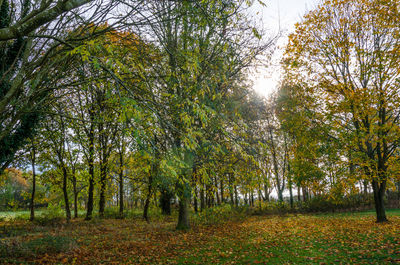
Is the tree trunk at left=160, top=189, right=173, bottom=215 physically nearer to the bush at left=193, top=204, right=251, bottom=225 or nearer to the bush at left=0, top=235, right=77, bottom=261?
the bush at left=193, top=204, right=251, bottom=225

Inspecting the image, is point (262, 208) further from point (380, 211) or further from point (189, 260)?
point (189, 260)

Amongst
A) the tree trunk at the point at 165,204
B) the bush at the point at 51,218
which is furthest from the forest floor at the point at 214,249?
the tree trunk at the point at 165,204

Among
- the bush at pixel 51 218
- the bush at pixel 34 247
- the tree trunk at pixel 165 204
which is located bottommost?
the tree trunk at pixel 165 204

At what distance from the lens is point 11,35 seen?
10.1ft

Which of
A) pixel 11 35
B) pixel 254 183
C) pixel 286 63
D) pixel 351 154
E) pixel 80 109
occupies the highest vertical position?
pixel 286 63

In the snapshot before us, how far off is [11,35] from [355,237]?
1157cm

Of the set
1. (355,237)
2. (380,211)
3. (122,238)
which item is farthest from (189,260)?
(380,211)

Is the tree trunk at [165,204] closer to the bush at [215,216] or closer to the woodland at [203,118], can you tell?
the bush at [215,216]

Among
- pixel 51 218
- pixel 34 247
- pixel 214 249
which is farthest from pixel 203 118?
pixel 51 218

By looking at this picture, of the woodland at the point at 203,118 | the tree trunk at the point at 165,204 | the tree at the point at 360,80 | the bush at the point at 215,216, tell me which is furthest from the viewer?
the tree trunk at the point at 165,204

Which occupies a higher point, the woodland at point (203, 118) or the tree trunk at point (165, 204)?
the woodland at point (203, 118)

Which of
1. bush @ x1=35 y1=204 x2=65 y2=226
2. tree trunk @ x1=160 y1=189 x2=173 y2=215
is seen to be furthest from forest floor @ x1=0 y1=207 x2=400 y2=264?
tree trunk @ x1=160 y1=189 x2=173 y2=215

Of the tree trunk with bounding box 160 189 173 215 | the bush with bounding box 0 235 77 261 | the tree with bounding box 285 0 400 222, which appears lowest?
the tree trunk with bounding box 160 189 173 215

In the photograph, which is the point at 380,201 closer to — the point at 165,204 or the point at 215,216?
the point at 215,216
